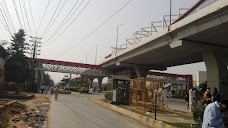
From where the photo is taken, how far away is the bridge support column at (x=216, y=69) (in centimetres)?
2707

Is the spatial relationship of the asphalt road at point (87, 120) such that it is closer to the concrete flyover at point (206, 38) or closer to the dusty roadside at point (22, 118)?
the dusty roadside at point (22, 118)

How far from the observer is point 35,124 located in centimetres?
1305

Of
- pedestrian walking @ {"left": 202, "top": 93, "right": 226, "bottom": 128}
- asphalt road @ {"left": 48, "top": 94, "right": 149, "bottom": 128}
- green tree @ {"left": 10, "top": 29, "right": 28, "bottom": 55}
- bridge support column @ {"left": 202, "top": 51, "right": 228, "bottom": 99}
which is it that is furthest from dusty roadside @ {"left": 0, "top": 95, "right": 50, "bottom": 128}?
green tree @ {"left": 10, "top": 29, "right": 28, "bottom": 55}

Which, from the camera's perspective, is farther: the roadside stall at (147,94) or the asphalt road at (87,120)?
the roadside stall at (147,94)

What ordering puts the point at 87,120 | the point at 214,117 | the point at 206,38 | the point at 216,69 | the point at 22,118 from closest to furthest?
the point at 214,117 → the point at 22,118 → the point at 87,120 → the point at 206,38 → the point at 216,69

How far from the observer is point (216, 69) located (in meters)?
27.6

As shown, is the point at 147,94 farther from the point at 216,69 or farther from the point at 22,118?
the point at 22,118

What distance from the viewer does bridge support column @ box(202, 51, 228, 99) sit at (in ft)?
88.8

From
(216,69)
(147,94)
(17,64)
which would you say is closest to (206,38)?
(216,69)

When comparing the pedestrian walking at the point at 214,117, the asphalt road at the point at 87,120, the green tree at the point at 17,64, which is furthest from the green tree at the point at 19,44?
the pedestrian walking at the point at 214,117

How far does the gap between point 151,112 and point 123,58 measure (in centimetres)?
2701

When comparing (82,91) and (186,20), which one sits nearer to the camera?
(186,20)

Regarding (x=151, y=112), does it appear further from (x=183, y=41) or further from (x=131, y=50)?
(x=131, y=50)

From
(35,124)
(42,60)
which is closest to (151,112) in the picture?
(35,124)
